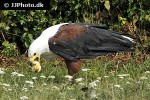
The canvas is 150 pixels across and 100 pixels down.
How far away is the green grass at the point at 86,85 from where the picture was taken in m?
5.38

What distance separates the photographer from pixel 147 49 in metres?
8.82

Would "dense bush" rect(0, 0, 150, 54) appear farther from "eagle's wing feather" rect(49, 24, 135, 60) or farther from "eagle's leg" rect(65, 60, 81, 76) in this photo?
"eagle's leg" rect(65, 60, 81, 76)

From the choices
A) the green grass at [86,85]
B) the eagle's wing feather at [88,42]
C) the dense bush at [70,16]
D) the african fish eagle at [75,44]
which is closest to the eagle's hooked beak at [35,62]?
the african fish eagle at [75,44]

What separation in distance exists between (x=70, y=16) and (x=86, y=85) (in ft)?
10.2

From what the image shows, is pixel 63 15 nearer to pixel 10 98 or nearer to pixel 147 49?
pixel 147 49

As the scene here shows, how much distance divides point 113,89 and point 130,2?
338cm

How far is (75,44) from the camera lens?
682cm

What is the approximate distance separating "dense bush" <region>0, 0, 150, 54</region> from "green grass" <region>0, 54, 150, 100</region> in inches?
40.0

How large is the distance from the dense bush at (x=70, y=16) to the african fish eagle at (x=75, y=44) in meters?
1.87

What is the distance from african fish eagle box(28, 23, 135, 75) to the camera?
21.8 feet

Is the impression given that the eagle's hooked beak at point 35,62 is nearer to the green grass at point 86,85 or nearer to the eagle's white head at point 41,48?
the eagle's white head at point 41,48

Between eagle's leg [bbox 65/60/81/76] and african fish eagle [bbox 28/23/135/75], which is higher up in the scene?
african fish eagle [bbox 28/23/135/75]

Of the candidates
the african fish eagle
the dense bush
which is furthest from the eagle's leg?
the dense bush

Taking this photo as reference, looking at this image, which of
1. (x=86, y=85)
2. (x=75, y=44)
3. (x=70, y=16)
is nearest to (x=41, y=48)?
(x=75, y=44)
